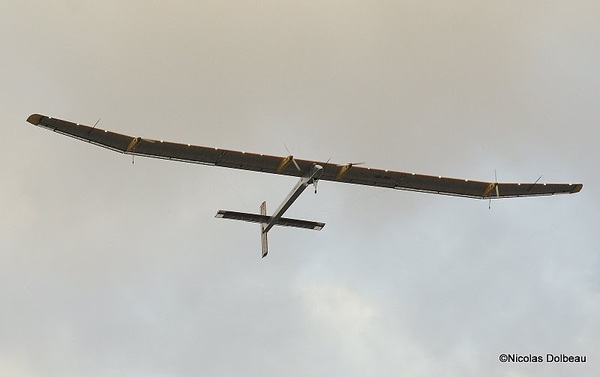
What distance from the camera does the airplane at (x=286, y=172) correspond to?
88750 mm

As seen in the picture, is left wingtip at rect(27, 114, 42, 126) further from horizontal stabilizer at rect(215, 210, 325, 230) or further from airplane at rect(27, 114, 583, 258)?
horizontal stabilizer at rect(215, 210, 325, 230)

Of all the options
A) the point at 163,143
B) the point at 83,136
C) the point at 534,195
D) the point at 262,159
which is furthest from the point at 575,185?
the point at 83,136

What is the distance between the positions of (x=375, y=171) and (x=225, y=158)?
42.7 feet

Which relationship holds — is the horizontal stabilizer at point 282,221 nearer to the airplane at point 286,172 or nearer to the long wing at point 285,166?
the airplane at point 286,172

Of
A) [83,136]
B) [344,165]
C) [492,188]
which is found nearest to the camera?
[83,136]

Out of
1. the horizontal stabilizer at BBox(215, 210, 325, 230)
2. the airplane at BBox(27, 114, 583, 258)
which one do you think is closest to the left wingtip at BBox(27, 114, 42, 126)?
the airplane at BBox(27, 114, 583, 258)

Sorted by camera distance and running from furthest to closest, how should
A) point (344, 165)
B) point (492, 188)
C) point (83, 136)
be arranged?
point (492, 188) < point (344, 165) < point (83, 136)

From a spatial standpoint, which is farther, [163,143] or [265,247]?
[265,247]

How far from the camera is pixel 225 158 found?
92.9 metres

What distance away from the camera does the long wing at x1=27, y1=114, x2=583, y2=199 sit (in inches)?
3472

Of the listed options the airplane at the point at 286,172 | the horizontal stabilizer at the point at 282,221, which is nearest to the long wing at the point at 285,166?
the airplane at the point at 286,172

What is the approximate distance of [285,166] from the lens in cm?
9250

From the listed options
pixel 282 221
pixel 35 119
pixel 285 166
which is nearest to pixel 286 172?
pixel 285 166

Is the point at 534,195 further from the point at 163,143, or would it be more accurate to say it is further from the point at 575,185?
the point at 163,143
